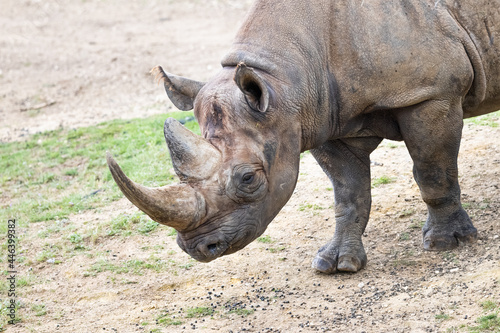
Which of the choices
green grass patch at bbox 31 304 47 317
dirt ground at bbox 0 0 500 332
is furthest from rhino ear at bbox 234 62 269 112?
green grass patch at bbox 31 304 47 317

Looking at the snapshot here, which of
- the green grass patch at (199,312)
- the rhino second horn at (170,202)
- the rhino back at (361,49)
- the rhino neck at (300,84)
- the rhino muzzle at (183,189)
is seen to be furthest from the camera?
the green grass patch at (199,312)

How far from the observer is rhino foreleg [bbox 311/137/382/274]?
6.73 m

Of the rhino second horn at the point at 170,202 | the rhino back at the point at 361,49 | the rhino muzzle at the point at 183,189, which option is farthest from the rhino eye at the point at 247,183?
the rhino back at the point at 361,49

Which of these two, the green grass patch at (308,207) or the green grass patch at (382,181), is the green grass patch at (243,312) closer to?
the green grass patch at (308,207)

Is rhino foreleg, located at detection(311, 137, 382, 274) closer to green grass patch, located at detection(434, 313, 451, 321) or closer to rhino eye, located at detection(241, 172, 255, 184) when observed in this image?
green grass patch, located at detection(434, 313, 451, 321)

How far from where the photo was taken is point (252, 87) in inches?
217

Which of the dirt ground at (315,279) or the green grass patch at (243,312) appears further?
the green grass patch at (243,312)

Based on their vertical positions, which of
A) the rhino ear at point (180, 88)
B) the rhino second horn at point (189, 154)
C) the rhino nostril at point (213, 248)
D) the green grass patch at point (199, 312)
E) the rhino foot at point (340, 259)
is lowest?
the green grass patch at point (199, 312)

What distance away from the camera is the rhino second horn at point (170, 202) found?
496 cm

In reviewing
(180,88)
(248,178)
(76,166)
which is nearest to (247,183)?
(248,178)

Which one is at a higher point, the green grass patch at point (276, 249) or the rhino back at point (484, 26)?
the rhino back at point (484, 26)

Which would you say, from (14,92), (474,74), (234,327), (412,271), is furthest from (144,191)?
(14,92)

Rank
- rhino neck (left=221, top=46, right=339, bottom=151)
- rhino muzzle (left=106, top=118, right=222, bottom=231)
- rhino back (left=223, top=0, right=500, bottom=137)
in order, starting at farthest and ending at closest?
rhino back (left=223, top=0, right=500, bottom=137)
rhino neck (left=221, top=46, right=339, bottom=151)
rhino muzzle (left=106, top=118, right=222, bottom=231)

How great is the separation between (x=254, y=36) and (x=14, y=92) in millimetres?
11109
